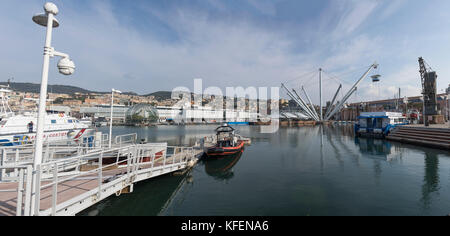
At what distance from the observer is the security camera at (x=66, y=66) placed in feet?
14.3

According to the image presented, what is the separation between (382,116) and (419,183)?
90.6ft

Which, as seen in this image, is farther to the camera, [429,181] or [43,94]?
[429,181]

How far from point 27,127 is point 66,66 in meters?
24.9

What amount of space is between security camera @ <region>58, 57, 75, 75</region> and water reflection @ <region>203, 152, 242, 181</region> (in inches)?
389

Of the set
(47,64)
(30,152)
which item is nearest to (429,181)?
(47,64)

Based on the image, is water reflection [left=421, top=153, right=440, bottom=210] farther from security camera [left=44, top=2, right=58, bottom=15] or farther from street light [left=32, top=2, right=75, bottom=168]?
security camera [left=44, top=2, right=58, bottom=15]

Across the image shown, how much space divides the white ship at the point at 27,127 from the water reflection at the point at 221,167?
504 inches

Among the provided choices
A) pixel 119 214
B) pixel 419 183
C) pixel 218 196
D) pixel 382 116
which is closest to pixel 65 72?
pixel 119 214

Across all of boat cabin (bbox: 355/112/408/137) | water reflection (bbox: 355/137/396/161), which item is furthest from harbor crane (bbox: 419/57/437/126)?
water reflection (bbox: 355/137/396/161)

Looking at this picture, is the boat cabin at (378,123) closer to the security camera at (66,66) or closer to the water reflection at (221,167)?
the water reflection at (221,167)

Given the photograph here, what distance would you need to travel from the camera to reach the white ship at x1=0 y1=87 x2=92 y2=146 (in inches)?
715

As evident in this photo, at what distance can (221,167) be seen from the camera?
14.7 meters

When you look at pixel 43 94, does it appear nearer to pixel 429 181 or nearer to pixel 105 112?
pixel 429 181

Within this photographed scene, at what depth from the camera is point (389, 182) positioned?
10773 millimetres
